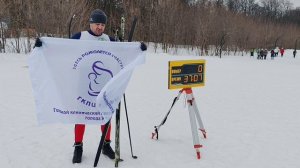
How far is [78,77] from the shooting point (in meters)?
4.07

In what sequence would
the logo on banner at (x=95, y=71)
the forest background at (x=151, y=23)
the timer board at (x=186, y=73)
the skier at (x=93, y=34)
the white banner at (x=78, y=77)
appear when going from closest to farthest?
the white banner at (x=78, y=77), the logo on banner at (x=95, y=71), the skier at (x=93, y=34), the timer board at (x=186, y=73), the forest background at (x=151, y=23)

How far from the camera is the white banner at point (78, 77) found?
156 inches

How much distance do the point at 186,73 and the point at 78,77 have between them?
1.70 meters

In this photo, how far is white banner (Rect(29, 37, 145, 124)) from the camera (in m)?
3.95

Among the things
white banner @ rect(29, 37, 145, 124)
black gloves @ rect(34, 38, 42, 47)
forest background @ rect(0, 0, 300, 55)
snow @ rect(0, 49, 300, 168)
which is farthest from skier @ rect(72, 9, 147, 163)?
forest background @ rect(0, 0, 300, 55)

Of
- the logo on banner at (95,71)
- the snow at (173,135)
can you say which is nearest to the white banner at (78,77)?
the logo on banner at (95,71)

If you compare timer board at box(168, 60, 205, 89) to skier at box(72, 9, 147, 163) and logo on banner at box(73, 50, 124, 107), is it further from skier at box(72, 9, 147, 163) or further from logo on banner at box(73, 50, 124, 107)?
logo on banner at box(73, 50, 124, 107)

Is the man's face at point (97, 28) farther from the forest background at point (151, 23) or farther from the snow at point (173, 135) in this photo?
the forest background at point (151, 23)

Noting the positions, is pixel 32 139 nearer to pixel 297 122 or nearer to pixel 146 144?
pixel 146 144

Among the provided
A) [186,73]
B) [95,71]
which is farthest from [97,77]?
[186,73]

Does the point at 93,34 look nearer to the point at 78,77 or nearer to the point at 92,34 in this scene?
the point at 92,34

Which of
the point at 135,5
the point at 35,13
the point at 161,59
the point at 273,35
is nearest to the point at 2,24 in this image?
the point at 35,13

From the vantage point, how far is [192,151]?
207 inches

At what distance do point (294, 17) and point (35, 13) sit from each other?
4063 inches
